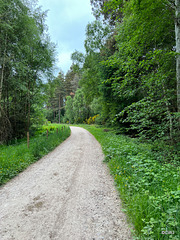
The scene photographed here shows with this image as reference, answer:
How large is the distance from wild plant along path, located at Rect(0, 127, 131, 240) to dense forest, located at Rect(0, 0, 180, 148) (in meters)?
2.48

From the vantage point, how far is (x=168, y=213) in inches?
67.7

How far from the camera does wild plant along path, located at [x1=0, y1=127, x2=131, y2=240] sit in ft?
6.23

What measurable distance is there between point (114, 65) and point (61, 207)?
25.1 ft

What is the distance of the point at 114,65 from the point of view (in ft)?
24.2

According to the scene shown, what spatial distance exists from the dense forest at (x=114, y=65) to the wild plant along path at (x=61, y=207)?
8.13ft

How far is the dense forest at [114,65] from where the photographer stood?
3.80 metres

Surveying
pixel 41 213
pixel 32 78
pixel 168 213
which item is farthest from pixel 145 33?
pixel 32 78

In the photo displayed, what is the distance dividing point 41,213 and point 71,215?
2.02ft

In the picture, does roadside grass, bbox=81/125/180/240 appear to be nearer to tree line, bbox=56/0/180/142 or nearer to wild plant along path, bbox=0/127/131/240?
wild plant along path, bbox=0/127/131/240

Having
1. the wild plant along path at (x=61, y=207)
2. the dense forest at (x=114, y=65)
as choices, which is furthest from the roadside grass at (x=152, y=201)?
the dense forest at (x=114, y=65)

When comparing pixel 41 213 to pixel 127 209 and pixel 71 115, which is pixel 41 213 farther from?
pixel 71 115

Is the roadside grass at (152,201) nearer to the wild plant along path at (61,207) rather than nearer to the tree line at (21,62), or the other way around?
the wild plant along path at (61,207)

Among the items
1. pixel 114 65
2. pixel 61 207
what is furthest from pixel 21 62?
pixel 61 207

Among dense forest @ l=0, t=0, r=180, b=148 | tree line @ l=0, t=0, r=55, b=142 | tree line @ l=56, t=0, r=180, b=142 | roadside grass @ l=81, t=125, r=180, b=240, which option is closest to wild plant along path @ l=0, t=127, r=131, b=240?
roadside grass @ l=81, t=125, r=180, b=240
